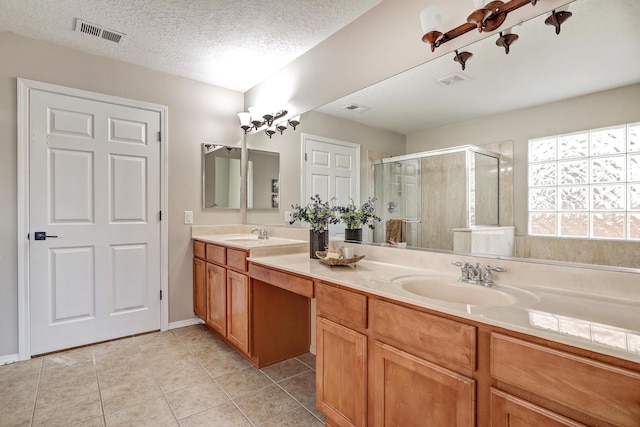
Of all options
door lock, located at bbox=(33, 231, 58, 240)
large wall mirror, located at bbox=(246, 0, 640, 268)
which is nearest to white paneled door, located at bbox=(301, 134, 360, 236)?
large wall mirror, located at bbox=(246, 0, 640, 268)

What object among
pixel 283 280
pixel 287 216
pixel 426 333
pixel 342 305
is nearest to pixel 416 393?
pixel 426 333

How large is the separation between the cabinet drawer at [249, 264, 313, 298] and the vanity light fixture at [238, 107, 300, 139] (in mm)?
1314

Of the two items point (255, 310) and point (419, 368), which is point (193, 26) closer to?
point (255, 310)

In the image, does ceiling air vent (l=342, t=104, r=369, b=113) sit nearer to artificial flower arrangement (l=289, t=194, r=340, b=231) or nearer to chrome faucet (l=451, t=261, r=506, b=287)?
artificial flower arrangement (l=289, t=194, r=340, b=231)

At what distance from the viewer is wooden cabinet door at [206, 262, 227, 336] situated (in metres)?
2.59

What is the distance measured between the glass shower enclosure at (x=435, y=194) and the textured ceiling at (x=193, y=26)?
3.61 feet

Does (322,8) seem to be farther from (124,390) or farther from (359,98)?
(124,390)

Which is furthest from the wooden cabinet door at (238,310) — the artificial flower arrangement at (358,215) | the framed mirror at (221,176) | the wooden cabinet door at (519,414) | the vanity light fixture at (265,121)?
the wooden cabinet door at (519,414)

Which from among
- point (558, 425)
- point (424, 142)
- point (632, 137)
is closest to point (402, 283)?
point (558, 425)

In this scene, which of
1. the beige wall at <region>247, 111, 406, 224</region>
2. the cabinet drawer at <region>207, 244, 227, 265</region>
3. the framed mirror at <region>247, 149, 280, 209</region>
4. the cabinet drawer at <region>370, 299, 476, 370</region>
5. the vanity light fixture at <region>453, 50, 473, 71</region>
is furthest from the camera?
the framed mirror at <region>247, 149, 280, 209</region>

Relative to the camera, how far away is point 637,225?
113 cm

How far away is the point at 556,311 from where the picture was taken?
104cm

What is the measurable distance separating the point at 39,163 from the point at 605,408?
3435 millimetres

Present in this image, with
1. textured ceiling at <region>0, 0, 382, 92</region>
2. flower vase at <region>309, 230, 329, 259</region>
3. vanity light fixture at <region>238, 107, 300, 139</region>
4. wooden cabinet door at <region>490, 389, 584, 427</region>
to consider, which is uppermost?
textured ceiling at <region>0, 0, 382, 92</region>
